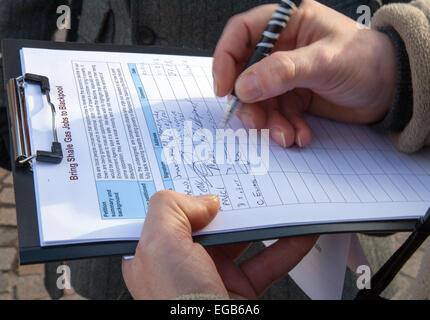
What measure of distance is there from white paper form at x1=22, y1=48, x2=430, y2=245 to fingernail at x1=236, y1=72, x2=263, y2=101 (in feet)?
0.16

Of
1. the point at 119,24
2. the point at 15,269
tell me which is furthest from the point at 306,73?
the point at 15,269

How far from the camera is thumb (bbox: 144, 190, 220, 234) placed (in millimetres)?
433

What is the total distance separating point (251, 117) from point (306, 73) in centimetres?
10

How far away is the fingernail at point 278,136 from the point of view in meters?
0.62

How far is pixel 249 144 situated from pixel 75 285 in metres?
0.52

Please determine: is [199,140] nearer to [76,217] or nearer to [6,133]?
[76,217]

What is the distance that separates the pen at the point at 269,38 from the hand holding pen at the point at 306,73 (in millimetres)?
16

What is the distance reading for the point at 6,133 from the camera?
90cm

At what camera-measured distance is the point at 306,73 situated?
24.6 inches

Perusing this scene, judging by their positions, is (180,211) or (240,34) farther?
(240,34)

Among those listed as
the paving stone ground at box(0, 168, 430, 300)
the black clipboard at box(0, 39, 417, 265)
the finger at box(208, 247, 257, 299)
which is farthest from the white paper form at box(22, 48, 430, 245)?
the paving stone ground at box(0, 168, 430, 300)

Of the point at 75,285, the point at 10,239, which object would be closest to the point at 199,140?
the point at 75,285

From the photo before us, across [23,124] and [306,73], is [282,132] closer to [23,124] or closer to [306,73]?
[306,73]

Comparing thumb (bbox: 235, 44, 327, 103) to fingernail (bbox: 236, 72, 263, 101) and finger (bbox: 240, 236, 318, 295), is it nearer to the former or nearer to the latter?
fingernail (bbox: 236, 72, 263, 101)
